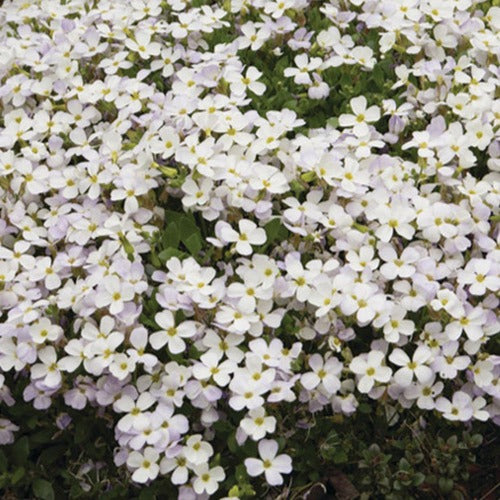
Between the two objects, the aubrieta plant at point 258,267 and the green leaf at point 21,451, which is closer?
the aubrieta plant at point 258,267

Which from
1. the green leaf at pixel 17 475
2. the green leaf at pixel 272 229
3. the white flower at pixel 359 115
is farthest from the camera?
the white flower at pixel 359 115

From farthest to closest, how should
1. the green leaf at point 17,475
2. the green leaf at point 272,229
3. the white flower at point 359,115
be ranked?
the white flower at point 359,115 → the green leaf at point 272,229 → the green leaf at point 17,475

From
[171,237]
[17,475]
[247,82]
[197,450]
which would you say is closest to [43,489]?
[17,475]

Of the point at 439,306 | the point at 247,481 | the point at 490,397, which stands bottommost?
the point at 247,481

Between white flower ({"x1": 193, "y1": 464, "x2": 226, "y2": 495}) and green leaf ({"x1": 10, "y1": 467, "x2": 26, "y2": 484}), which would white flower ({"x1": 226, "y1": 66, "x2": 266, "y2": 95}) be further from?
green leaf ({"x1": 10, "y1": 467, "x2": 26, "y2": 484})

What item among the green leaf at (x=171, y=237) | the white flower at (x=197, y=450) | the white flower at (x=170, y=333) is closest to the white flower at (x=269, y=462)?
the white flower at (x=197, y=450)

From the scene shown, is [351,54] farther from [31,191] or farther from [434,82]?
[31,191]

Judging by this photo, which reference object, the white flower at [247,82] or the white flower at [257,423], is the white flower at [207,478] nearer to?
the white flower at [257,423]

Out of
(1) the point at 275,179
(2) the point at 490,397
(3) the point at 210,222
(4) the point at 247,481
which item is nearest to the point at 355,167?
(1) the point at 275,179
